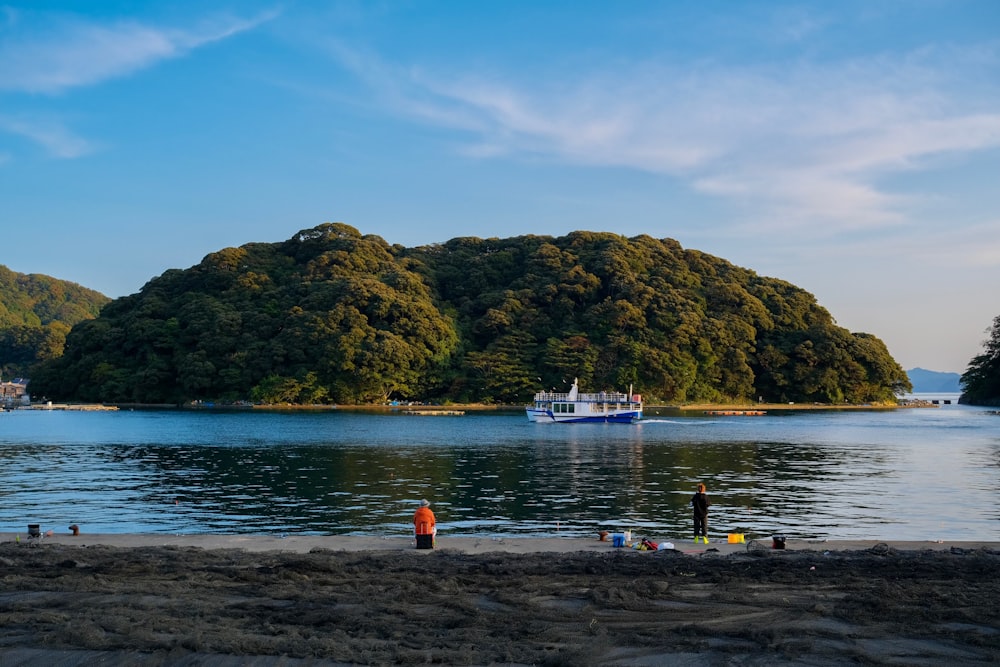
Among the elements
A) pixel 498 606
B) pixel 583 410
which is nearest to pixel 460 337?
pixel 583 410

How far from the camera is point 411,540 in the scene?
712 inches

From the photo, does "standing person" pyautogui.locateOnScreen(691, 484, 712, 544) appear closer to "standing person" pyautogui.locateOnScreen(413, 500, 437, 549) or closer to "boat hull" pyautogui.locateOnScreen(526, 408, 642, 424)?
"standing person" pyautogui.locateOnScreen(413, 500, 437, 549)

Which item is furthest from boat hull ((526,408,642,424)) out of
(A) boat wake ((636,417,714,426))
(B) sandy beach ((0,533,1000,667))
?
(B) sandy beach ((0,533,1000,667))

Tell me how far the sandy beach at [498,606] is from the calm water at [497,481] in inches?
282

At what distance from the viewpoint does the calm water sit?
81.8 feet

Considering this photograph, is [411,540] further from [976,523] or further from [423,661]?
[976,523]

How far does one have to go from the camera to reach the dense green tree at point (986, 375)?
128625 mm

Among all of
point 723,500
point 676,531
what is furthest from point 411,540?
point 723,500

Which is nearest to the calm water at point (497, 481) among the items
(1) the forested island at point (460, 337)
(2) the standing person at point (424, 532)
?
(2) the standing person at point (424, 532)

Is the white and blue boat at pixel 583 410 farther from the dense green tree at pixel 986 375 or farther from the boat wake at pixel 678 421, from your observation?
the dense green tree at pixel 986 375

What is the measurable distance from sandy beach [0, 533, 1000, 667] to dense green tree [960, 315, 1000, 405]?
131m

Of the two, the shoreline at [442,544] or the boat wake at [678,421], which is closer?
the shoreline at [442,544]

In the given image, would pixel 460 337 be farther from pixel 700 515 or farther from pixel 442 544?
pixel 442 544

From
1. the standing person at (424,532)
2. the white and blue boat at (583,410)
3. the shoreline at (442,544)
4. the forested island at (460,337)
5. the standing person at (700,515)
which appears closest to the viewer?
the shoreline at (442,544)
